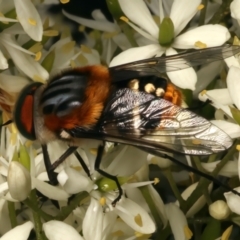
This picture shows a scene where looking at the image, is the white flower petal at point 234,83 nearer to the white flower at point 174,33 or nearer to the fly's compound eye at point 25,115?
the white flower at point 174,33

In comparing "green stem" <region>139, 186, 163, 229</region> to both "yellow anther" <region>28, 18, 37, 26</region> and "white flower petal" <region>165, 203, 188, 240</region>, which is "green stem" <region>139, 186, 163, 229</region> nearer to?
"white flower petal" <region>165, 203, 188, 240</region>

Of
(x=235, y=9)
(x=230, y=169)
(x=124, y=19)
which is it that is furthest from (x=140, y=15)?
(x=230, y=169)

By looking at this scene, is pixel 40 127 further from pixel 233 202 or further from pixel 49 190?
pixel 233 202

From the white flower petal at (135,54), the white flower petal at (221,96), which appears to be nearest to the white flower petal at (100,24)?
the white flower petal at (135,54)

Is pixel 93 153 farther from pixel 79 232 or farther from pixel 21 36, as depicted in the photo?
pixel 21 36

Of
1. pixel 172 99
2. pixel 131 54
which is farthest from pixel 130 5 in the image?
pixel 172 99

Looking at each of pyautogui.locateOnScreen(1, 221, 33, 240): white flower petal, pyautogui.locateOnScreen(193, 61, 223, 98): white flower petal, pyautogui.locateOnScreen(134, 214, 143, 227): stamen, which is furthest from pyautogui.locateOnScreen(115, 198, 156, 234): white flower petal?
pyautogui.locateOnScreen(193, 61, 223, 98): white flower petal

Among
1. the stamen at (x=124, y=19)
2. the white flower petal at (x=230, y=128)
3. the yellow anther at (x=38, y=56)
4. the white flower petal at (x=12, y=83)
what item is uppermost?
the stamen at (x=124, y=19)
